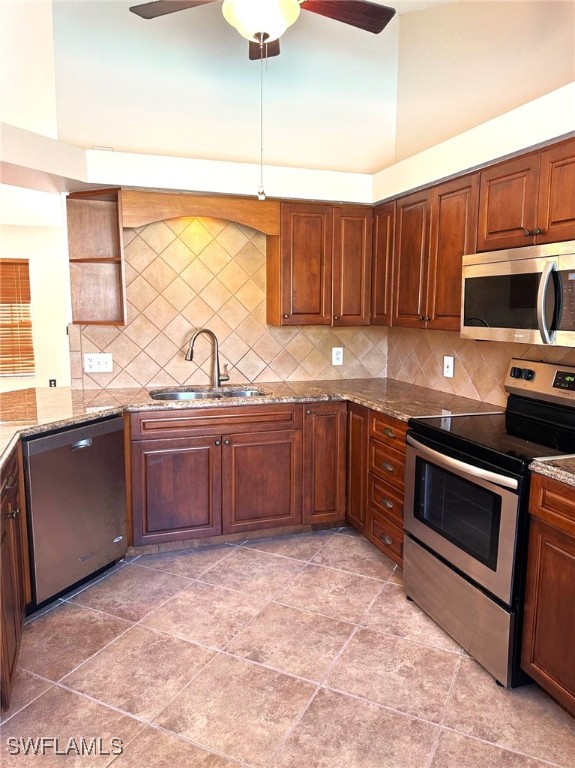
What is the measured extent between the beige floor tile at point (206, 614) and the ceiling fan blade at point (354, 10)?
8.02 feet

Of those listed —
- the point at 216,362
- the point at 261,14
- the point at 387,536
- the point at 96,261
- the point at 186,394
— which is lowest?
the point at 387,536

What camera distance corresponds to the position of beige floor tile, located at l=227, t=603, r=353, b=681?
2.03 metres

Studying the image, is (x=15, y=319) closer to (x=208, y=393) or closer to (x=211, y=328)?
(x=211, y=328)

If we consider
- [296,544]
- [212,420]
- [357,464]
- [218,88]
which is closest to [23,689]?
[212,420]

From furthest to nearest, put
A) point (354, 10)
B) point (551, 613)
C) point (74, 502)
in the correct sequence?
point (74, 502)
point (354, 10)
point (551, 613)

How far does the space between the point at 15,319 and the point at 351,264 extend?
3.98m

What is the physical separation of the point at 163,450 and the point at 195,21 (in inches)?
88.1

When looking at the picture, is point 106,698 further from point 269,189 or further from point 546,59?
point 546,59

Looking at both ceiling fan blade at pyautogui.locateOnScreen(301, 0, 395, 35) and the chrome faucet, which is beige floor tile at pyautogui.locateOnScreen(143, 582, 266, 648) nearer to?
the chrome faucet

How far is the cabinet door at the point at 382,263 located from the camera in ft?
10.6

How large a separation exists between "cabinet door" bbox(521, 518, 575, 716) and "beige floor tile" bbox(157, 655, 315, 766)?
A: 0.80 m

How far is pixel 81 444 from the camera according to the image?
8.02ft

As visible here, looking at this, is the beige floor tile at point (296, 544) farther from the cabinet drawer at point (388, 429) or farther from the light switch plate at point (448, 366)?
the light switch plate at point (448, 366)

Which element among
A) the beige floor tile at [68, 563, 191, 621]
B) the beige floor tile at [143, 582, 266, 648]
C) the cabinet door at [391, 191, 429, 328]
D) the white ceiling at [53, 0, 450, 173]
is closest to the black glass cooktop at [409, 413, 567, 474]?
the cabinet door at [391, 191, 429, 328]
